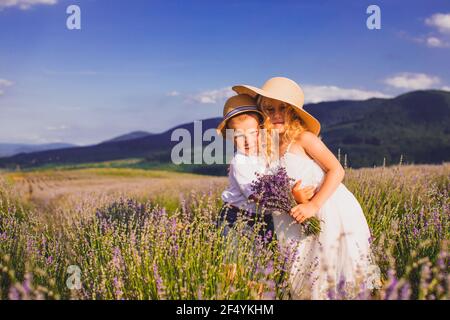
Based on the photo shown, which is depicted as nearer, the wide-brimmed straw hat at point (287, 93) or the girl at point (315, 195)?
the girl at point (315, 195)

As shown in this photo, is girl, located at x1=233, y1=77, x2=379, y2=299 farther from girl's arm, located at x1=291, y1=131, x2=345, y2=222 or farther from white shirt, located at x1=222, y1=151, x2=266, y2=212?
white shirt, located at x1=222, y1=151, x2=266, y2=212

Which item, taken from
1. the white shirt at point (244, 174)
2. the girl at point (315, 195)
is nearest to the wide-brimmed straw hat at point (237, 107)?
the girl at point (315, 195)

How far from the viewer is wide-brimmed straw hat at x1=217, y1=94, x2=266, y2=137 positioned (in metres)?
3.66

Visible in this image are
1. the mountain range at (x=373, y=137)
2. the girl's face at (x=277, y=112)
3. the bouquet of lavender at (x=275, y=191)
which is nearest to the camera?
the bouquet of lavender at (x=275, y=191)

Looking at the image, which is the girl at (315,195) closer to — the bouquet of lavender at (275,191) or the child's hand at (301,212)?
the child's hand at (301,212)

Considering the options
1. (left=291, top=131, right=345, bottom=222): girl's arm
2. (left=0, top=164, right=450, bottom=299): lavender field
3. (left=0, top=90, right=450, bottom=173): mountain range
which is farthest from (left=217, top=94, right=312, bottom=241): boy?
(left=0, top=90, right=450, bottom=173): mountain range

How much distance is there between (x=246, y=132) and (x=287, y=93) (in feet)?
1.52

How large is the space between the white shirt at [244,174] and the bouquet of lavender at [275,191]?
14 centimetres

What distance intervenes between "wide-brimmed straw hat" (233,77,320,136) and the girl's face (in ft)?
0.36

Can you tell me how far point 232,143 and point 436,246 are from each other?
183 cm

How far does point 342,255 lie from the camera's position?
336 centimetres

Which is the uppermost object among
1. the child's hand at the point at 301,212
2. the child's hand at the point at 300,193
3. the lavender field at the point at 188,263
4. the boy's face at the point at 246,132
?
the boy's face at the point at 246,132

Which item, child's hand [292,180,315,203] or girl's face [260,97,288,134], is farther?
girl's face [260,97,288,134]

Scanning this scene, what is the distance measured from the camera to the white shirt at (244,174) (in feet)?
11.2
